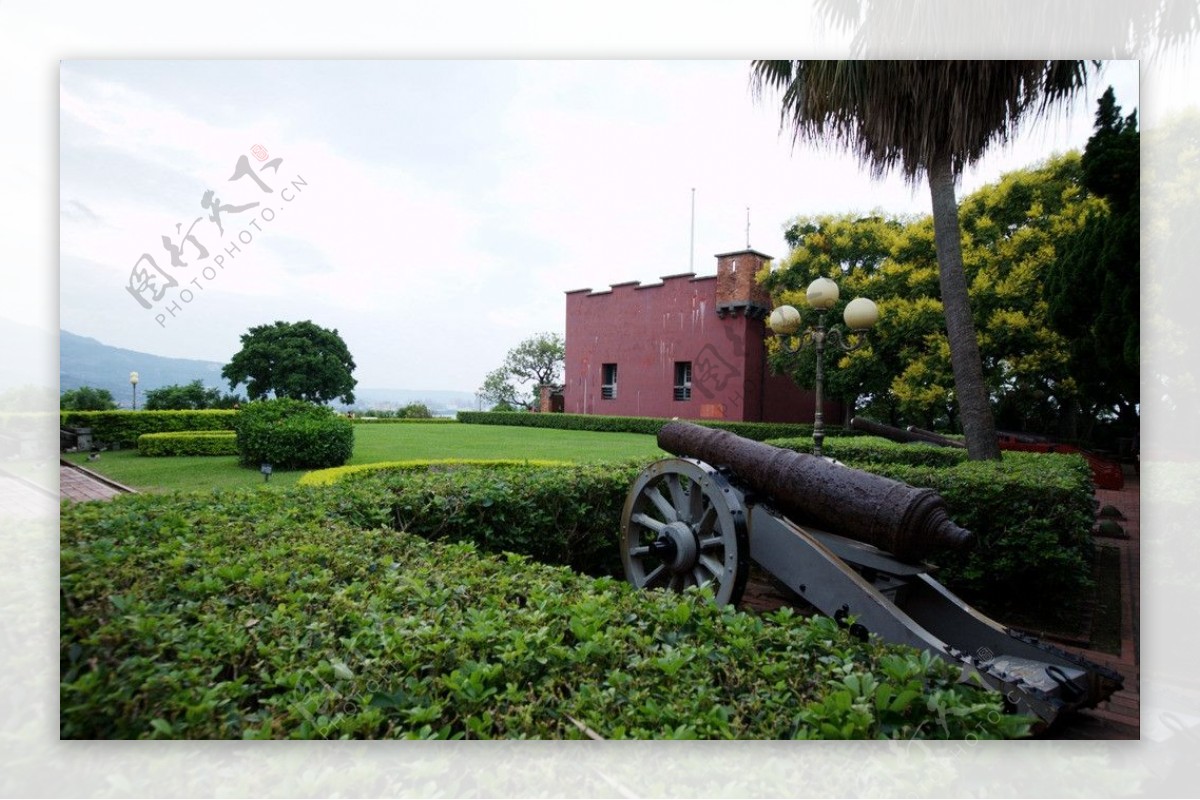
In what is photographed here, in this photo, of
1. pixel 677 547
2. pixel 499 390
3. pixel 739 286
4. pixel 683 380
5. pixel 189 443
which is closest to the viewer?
pixel 677 547

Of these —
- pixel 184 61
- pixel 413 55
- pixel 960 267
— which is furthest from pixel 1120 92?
pixel 184 61

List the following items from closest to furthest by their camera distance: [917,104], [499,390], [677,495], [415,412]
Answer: [677,495], [917,104], [415,412], [499,390]

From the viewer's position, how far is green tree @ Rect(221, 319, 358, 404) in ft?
10.6

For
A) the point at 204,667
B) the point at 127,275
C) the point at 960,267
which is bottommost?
the point at 204,667

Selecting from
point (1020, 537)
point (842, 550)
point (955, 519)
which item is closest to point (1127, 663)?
point (1020, 537)

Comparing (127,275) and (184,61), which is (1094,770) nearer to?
(127,275)

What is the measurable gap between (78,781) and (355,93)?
8.77 ft

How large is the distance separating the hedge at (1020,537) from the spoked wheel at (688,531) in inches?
60.5

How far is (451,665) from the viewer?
167 centimetres

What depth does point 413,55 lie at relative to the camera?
2924 millimetres

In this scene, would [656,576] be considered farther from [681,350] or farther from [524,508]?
[681,350]

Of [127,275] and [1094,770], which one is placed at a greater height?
[127,275]

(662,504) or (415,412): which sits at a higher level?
(415,412)

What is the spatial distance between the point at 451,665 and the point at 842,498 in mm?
1652
